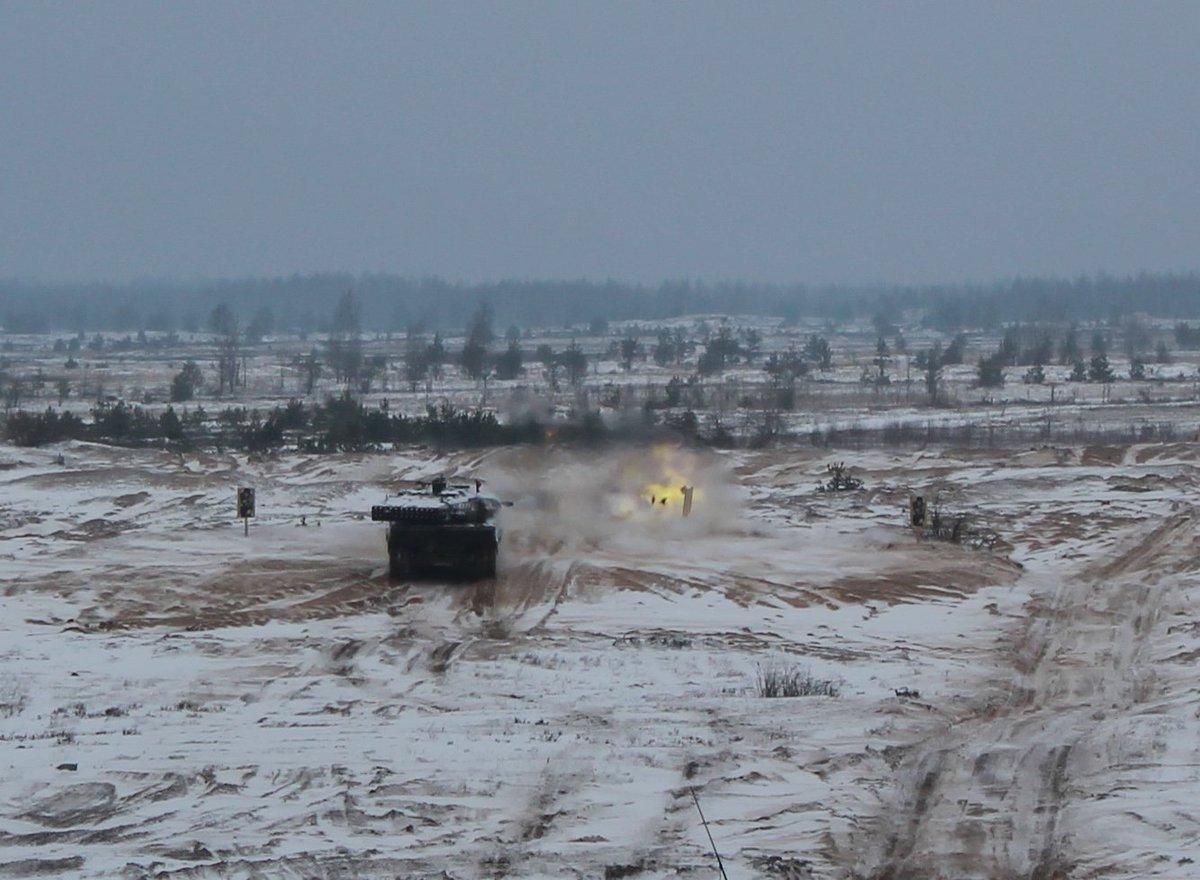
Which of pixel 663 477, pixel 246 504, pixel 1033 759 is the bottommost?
pixel 663 477

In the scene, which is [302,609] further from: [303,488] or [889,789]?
[303,488]

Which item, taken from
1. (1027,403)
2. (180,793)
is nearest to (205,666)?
(180,793)

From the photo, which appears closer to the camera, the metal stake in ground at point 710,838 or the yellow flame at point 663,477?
the metal stake in ground at point 710,838

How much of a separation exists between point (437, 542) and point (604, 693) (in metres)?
8.79

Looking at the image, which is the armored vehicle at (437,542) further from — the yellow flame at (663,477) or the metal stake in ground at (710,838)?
the metal stake in ground at (710,838)

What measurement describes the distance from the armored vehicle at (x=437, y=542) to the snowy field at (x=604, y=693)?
49 cm

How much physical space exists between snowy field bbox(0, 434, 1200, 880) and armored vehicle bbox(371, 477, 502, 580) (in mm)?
492

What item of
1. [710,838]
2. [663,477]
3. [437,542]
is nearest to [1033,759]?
[710,838]

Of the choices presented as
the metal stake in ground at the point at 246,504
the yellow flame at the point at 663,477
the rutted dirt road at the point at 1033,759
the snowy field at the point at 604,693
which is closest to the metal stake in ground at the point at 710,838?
the snowy field at the point at 604,693

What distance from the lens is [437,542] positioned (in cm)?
2519

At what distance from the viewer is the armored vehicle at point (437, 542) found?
82.7ft

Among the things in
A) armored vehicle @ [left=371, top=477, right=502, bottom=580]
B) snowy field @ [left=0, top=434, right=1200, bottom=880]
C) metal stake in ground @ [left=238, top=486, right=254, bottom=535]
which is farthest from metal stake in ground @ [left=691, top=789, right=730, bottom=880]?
metal stake in ground @ [left=238, top=486, right=254, bottom=535]

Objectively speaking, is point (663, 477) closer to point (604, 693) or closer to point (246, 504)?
point (246, 504)

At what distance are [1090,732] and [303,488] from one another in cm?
2530
